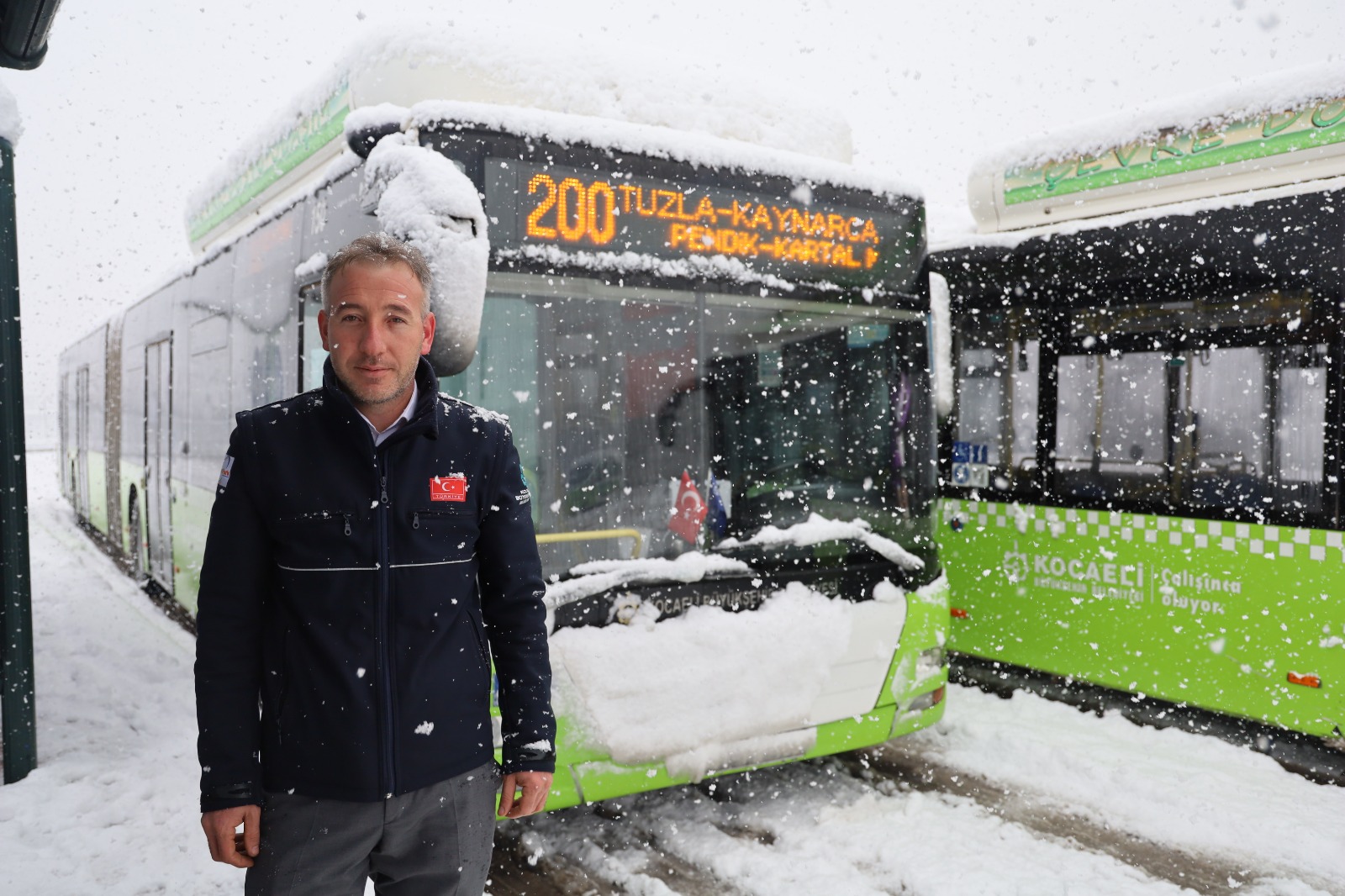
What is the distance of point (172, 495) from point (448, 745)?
263 inches

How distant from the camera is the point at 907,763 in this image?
5172 mm

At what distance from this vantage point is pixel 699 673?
3910mm

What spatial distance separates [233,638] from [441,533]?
0.47 m

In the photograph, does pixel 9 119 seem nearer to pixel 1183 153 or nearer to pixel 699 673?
pixel 699 673

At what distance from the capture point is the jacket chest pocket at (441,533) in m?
2.00

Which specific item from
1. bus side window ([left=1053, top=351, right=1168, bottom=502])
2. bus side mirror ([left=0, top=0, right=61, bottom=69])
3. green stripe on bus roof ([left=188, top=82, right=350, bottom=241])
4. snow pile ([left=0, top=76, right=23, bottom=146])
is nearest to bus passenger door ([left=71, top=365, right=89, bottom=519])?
green stripe on bus roof ([left=188, top=82, right=350, bottom=241])

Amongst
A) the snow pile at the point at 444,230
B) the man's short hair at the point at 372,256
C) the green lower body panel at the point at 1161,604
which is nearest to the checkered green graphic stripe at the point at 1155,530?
the green lower body panel at the point at 1161,604

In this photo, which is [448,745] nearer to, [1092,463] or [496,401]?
[496,401]

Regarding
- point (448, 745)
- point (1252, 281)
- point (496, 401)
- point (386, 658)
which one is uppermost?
point (1252, 281)

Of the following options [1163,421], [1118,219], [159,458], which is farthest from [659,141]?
[159,458]

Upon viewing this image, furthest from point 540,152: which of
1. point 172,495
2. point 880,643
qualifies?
point 172,495

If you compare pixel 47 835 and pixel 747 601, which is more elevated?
pixel 747 601

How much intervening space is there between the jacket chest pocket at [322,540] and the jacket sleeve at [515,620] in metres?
0.32

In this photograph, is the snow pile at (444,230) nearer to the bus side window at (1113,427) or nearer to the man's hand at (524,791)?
the man's hand at (524,791)
